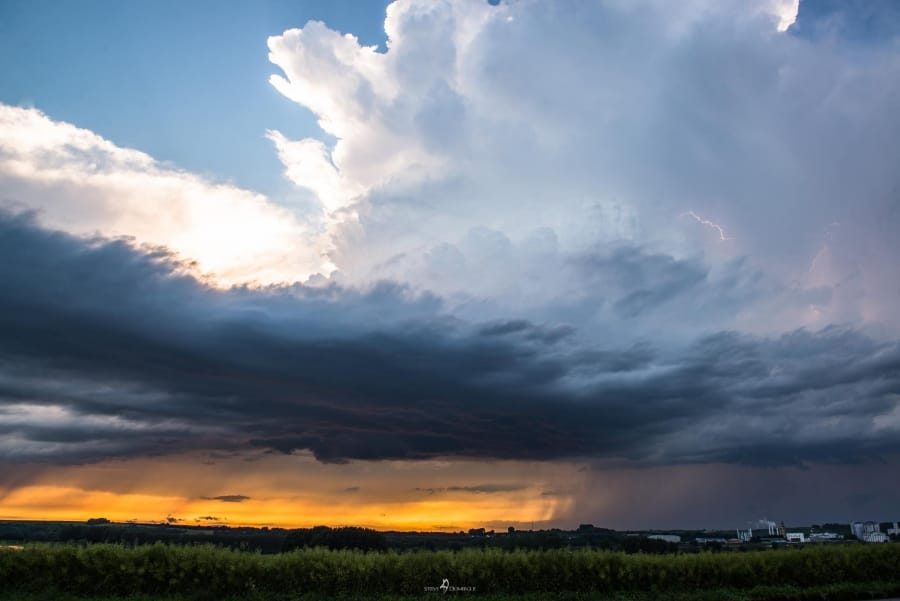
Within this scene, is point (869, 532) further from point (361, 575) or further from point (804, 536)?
point (361, 575)

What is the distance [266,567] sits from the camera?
19.5 meters

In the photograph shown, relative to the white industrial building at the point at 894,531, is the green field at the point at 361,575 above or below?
below

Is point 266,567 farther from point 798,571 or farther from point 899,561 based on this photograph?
point 899,561

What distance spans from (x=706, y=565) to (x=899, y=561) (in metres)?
8.82

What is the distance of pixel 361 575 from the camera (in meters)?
19.7

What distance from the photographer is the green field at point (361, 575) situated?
19.2 metres

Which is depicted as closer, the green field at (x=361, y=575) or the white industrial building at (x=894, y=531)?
the green field at (x=361, y=575)

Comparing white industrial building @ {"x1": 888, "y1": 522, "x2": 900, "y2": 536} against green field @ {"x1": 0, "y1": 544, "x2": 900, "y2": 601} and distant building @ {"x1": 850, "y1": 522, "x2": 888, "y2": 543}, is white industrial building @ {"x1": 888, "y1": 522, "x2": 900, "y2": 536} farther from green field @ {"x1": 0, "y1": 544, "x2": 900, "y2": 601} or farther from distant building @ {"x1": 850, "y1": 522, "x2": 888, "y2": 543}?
green field @ {"x1": 0, "y1": 544, "x2": 900, "y2": 601}

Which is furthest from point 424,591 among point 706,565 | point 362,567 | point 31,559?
point 31,559

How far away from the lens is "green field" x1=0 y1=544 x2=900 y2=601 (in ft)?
63.2

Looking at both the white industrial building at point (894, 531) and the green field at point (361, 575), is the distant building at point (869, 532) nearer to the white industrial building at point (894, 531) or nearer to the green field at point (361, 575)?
the white industrial building at point (894, 531)

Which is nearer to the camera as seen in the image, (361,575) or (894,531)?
(361,575)

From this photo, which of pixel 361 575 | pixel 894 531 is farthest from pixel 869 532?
pixel 361 575

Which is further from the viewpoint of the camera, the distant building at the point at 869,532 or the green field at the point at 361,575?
the distant building at the point at 869,532
